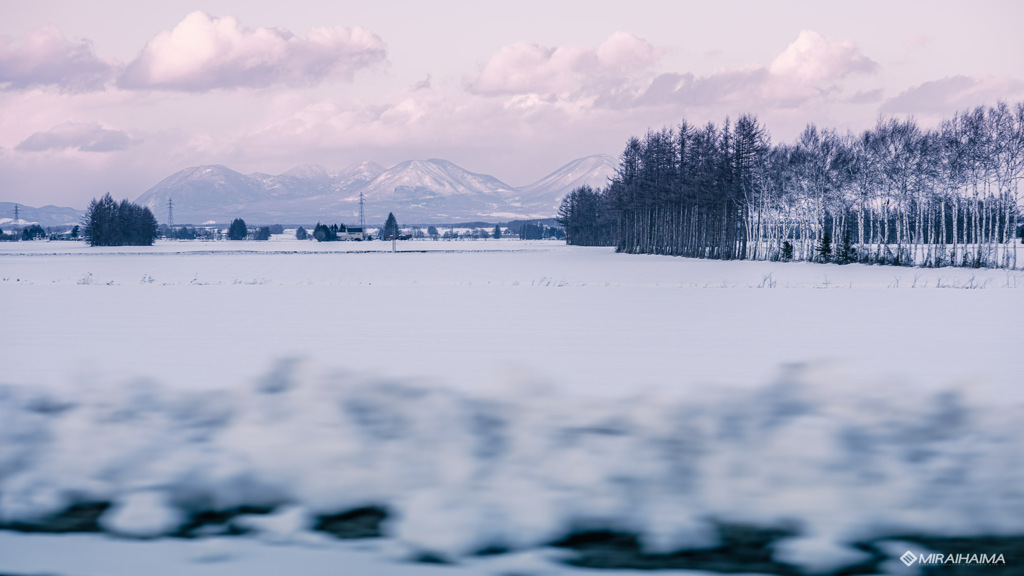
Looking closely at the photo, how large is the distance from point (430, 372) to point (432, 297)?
653 inches

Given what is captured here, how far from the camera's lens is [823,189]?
74562 mm

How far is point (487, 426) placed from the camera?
21.5ft

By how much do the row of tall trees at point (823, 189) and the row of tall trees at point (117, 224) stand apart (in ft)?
292

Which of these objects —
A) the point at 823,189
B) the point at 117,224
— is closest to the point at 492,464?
the point at 823,189

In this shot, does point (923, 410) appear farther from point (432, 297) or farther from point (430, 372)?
point (432, 297)

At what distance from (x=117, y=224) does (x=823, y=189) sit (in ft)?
397

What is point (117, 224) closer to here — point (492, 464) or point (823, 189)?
point (823, 189)

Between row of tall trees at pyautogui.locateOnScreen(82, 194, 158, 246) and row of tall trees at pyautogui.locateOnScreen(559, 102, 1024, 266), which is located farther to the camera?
row of tall trees at pyautogui.locateOnScreen(82, 194, 158, 246)

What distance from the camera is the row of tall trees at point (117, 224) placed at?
145000 mm

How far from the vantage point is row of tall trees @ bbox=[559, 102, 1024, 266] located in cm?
5866

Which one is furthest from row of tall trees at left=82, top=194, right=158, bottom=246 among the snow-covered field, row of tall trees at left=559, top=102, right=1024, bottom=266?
the snow-covered field

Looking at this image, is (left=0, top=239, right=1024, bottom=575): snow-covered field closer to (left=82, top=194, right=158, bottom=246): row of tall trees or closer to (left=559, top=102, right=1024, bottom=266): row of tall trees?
(left=559, top=102, right=1024, bottom=266): row of tall trees

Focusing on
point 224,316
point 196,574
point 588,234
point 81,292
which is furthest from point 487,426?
point 588,234

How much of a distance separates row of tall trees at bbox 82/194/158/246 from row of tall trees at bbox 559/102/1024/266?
8896 centimetres
